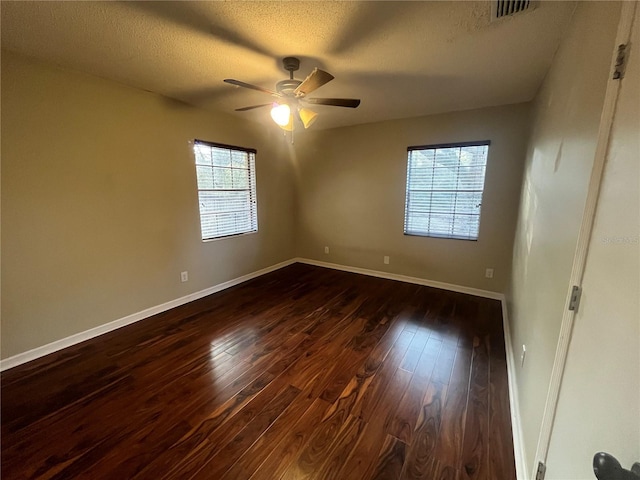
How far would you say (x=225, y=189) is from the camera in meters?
3.71

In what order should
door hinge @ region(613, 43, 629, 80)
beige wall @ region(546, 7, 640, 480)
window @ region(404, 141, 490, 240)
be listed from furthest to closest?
window @ region(404, 141, 490, 240)
door hinge @ region(613, 43, 629, 80)
beige wall @ region(546, 7, 640, 480)

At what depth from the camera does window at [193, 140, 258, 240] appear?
3.42 meters

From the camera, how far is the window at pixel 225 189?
11.2 ft

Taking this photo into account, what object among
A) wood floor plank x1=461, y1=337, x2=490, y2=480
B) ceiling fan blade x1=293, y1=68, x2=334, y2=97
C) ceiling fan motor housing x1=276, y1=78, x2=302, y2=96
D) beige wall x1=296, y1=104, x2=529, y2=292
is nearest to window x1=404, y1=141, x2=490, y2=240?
beige wall x1=296, y1=104, x2=529, y2=292

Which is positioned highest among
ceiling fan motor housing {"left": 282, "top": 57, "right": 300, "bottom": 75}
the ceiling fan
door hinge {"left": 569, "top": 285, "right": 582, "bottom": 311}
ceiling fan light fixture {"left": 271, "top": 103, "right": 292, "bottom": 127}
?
ceiling fan motor housing {"left": 282, "top": 57, "right": 300, "bottom": 75}

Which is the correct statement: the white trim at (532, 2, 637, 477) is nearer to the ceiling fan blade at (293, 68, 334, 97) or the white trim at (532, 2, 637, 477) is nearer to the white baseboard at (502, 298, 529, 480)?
the white baseboard at (502, 298, 529, 480)

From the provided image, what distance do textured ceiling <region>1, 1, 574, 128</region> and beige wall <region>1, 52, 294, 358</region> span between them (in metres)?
0.28

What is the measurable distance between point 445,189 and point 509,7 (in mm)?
2300

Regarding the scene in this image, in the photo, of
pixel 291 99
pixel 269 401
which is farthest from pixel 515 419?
pixel 291 99

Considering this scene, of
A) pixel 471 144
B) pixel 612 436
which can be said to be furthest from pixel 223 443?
pixel 471 144

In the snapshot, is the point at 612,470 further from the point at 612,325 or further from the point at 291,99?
the point at 291,99

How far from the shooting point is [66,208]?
7.66 ft

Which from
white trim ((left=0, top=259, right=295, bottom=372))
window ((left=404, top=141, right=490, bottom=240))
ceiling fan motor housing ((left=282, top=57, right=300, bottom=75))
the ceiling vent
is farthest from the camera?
window ((left=404, top=141, right=490, bottom=240))

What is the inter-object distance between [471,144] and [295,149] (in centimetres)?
273
